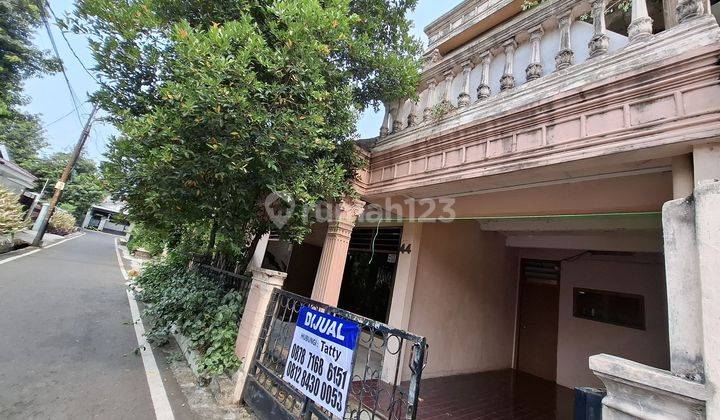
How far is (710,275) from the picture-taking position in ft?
3.71

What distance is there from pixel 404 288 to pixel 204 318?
2.88m

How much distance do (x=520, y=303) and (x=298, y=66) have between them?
23.0 feet

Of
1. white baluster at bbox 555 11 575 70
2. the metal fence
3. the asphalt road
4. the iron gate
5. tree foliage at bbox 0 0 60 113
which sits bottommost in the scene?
the asphalt road

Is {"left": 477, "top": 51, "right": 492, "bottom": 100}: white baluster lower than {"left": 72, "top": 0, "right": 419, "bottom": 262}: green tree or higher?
higher

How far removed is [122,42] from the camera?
320 centimetres

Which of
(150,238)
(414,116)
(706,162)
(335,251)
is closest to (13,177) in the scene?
(150,238)

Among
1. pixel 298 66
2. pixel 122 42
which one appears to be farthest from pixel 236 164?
pixel 122 42

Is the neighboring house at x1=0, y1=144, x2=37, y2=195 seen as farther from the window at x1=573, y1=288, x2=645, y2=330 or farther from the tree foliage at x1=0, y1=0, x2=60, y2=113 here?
the window at x1=573, y1=288, x2=645, y2=330

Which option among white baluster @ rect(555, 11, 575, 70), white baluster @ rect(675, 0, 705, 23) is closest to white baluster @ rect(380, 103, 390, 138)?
white baluster @ rect(555, 11, 575, 70)

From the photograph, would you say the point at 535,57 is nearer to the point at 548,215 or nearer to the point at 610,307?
the point at 548,215

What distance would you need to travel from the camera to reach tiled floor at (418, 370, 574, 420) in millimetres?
4145

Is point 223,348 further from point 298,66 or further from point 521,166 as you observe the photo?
point 521,166

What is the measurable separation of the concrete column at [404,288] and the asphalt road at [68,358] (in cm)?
281

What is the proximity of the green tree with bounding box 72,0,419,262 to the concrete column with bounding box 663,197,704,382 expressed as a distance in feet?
8.36
